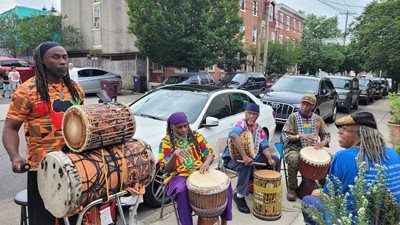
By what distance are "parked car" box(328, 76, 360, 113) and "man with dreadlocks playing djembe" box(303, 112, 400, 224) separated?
12.6 metres

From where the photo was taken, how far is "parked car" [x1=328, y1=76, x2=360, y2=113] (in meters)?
14.3

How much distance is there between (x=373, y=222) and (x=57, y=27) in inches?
1202

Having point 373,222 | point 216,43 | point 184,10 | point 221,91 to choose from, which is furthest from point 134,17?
point 373,222

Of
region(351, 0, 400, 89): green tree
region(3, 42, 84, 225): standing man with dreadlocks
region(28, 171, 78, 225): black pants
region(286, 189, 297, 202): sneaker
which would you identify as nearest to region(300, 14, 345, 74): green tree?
region(351, 0, 400, 89): green tree

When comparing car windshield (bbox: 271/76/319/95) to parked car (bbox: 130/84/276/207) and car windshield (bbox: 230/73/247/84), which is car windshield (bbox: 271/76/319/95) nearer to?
car windshield (bbox: 230/73/247/84)

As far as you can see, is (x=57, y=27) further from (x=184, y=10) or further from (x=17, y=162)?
(x=17, y=162)

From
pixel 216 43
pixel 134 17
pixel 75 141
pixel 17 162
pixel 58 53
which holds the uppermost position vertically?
pixel 134 17

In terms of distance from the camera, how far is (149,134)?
440cm

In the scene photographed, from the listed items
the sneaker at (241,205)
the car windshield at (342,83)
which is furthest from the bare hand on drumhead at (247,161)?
the car windshield at (342,83)

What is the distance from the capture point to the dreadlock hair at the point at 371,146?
2.39 metres

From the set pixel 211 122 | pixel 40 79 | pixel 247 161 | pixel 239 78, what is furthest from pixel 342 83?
pixel 40 79

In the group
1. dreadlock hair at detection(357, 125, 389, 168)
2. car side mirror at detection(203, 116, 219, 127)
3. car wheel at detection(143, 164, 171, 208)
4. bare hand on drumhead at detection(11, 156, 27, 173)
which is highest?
dreadlock hair at detection(357, 125, 389, 168)

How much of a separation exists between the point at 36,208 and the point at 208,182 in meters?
1.50

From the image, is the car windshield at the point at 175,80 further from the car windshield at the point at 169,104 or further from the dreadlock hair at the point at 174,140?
the dreadlock hair at the point at 174,140
